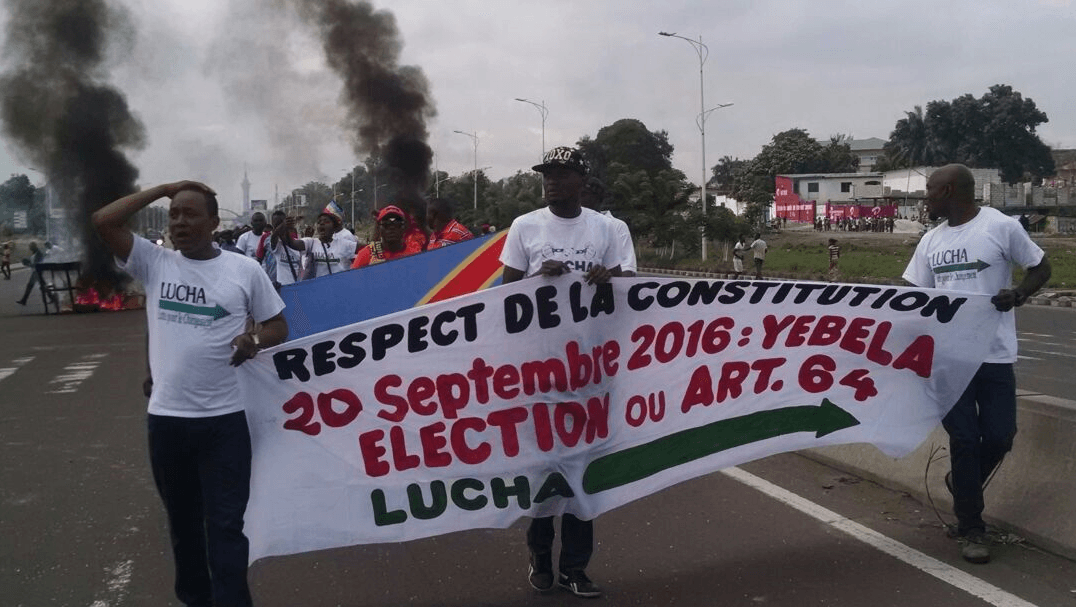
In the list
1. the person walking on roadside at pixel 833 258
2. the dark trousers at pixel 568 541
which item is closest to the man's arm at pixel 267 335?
the dark trousers at pixel 568 541

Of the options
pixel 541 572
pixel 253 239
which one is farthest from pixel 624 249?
pixel 253 239

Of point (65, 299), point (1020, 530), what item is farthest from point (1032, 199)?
point (1020, 530)

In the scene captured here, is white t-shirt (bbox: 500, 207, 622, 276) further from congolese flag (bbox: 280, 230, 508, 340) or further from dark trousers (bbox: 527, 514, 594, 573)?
congolese flag (bbox: 280, 230, 508, 340)

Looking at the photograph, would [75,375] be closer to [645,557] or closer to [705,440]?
[645,557]

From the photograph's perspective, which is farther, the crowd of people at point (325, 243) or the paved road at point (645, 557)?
the crowd of people at point (325, 243)

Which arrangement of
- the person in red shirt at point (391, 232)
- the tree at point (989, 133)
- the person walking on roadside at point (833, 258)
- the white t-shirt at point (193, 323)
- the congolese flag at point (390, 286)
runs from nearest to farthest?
1. the white t-shirt at point (193, 323)
2. the congolese flag at point (390, 286)
3. the person in red shirt at point (391, 232)
4. the person walking on roadside at point (833, 258)
5. the tree at point (989, 133)

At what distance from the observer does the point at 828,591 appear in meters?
4.43

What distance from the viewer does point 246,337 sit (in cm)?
385

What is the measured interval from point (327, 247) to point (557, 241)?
6651 millimetres

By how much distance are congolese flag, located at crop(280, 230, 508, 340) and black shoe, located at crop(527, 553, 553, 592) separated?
2.34m

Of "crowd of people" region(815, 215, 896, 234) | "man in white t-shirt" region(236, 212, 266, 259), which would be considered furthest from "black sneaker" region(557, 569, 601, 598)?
"crowd of people" region(815, 215, 896, 234)

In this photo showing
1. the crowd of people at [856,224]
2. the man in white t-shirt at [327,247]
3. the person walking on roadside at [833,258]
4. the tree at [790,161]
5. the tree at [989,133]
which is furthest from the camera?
the tree at [790,161]

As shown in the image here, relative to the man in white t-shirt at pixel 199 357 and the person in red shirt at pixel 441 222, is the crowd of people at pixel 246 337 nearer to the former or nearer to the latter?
the man in white t-shirt at pixel 199 357

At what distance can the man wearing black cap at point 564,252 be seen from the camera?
4.47 metres
